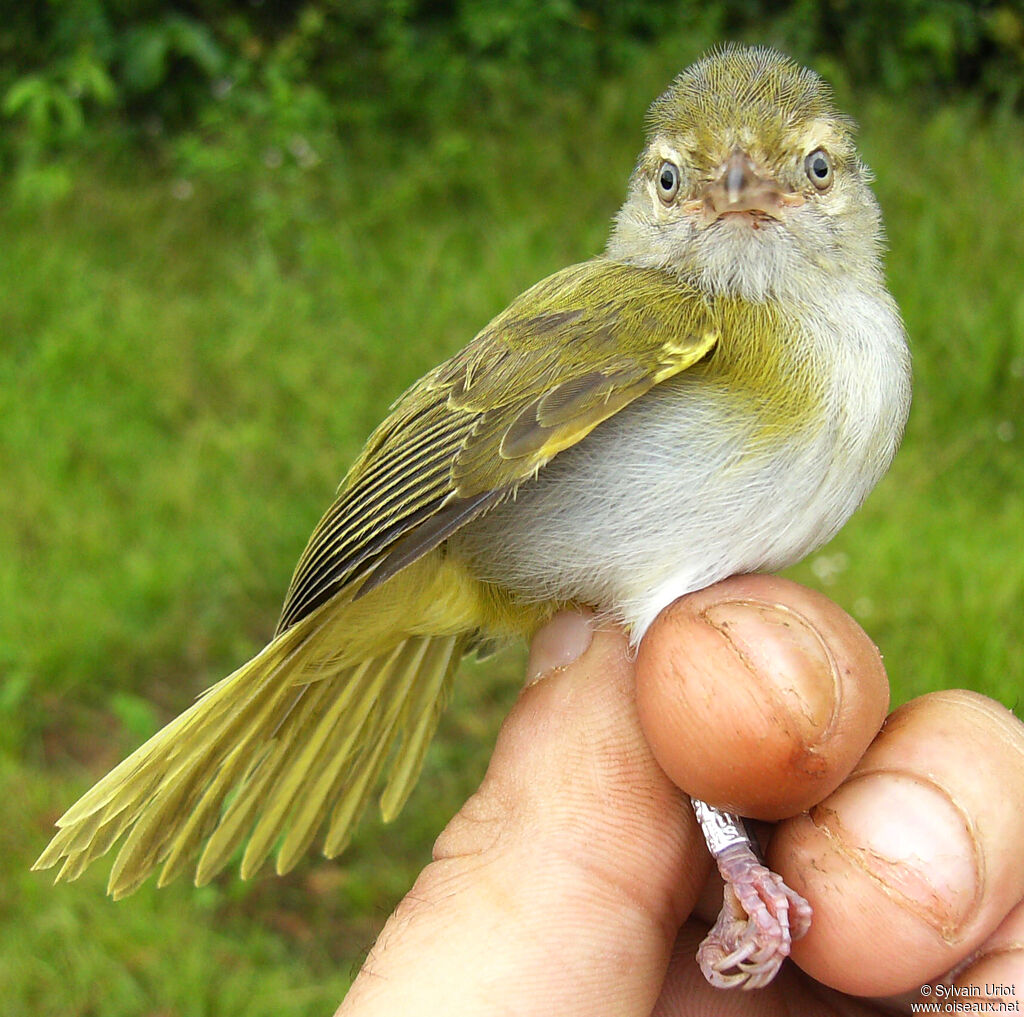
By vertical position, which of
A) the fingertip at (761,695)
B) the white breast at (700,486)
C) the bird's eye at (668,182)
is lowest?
the fingertip at (761,695)

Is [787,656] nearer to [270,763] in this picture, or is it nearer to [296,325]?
[270,763]

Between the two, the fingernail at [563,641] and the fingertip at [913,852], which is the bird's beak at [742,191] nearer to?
the fingernail at [563,641]

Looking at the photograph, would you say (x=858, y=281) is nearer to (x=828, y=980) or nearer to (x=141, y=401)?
(x=828, y=980)

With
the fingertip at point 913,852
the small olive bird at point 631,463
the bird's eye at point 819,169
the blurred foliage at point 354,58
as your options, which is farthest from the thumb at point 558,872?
the blurred foliage at point 354,58

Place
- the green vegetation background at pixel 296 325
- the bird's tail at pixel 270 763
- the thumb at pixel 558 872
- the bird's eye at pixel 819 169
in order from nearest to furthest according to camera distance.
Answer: the thumb at pixel 558 872 → the bird's tail at pixel 270 763 → the bird's eye at pixel 819 169 → the green vegetation background at pixel 296 325

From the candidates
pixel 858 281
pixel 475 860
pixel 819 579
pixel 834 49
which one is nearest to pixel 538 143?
pixel 834 49
